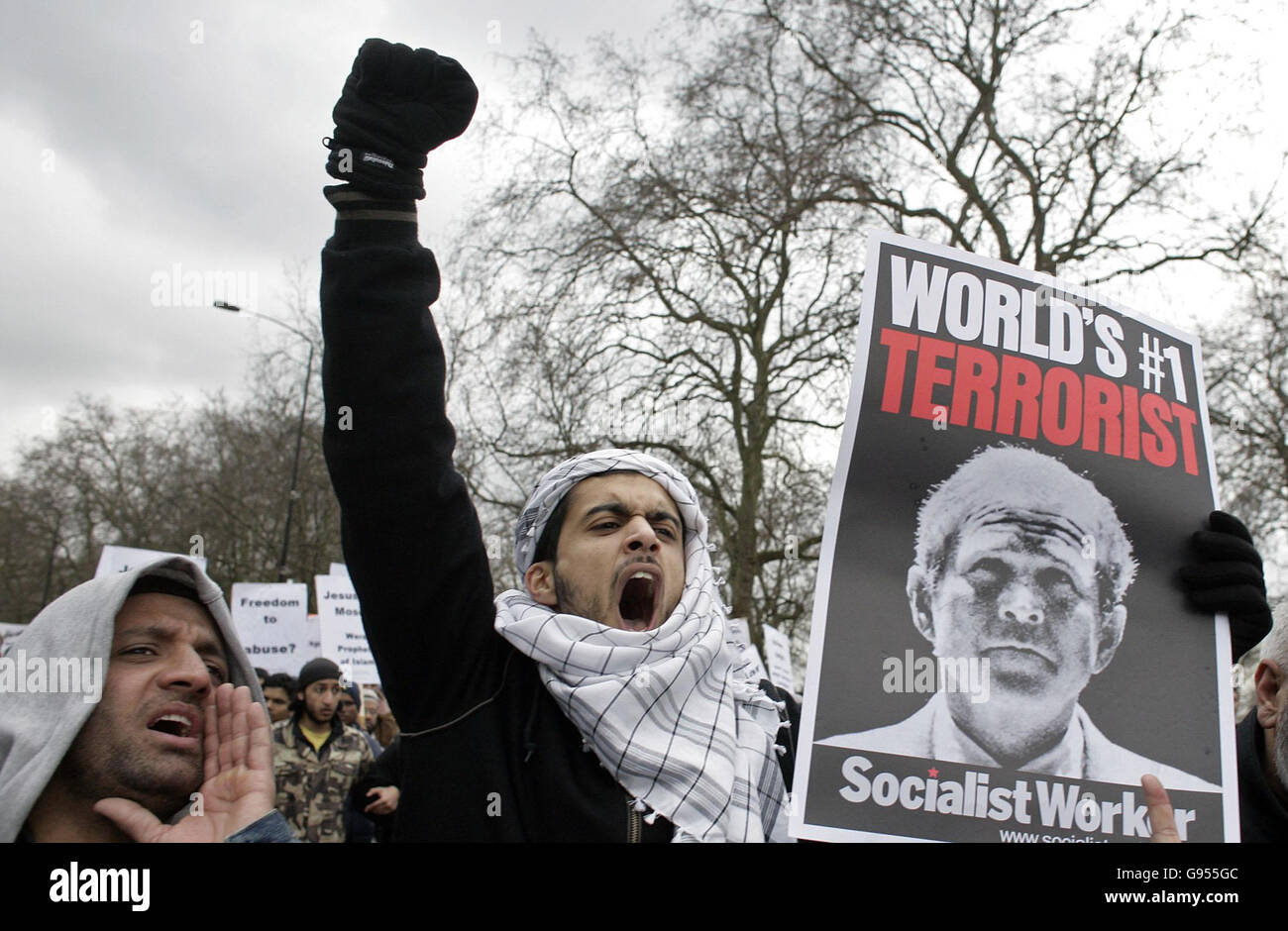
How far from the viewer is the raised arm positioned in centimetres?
172

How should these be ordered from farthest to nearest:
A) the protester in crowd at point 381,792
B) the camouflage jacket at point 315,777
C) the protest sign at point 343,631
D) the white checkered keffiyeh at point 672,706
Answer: the protest sign at point 343,631, the camouflage jacket at point 315,777, the protester in crowd at point 381,792, the white checkered keffiyeh at point 672,706

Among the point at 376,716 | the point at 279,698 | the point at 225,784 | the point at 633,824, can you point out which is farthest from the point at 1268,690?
the point at 376,716

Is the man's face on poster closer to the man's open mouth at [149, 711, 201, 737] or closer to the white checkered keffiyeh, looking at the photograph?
the white checkered keffiyeh

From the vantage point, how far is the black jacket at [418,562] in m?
1.72

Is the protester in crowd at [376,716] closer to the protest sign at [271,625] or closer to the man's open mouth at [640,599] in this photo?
the protest sign at [271,625]

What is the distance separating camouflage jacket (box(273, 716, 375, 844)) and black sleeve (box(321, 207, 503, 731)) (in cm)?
399

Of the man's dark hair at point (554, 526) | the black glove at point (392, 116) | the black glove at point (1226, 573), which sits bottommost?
the black glove at point (1226, 573)

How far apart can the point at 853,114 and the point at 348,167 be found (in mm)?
12161

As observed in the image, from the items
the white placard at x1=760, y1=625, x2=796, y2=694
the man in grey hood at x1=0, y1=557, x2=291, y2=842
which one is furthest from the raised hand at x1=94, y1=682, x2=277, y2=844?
the white placard at x1=760, y1=625, x2=796, y2=694

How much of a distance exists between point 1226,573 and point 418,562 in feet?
4.66

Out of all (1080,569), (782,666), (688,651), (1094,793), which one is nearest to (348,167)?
(688,651)

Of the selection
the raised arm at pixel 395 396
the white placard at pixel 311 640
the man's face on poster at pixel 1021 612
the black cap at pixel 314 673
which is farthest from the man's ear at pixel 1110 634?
the white placard at pixel 311 640

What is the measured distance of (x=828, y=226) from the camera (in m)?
13.1

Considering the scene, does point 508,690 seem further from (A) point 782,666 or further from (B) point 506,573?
(B) point 506,573
